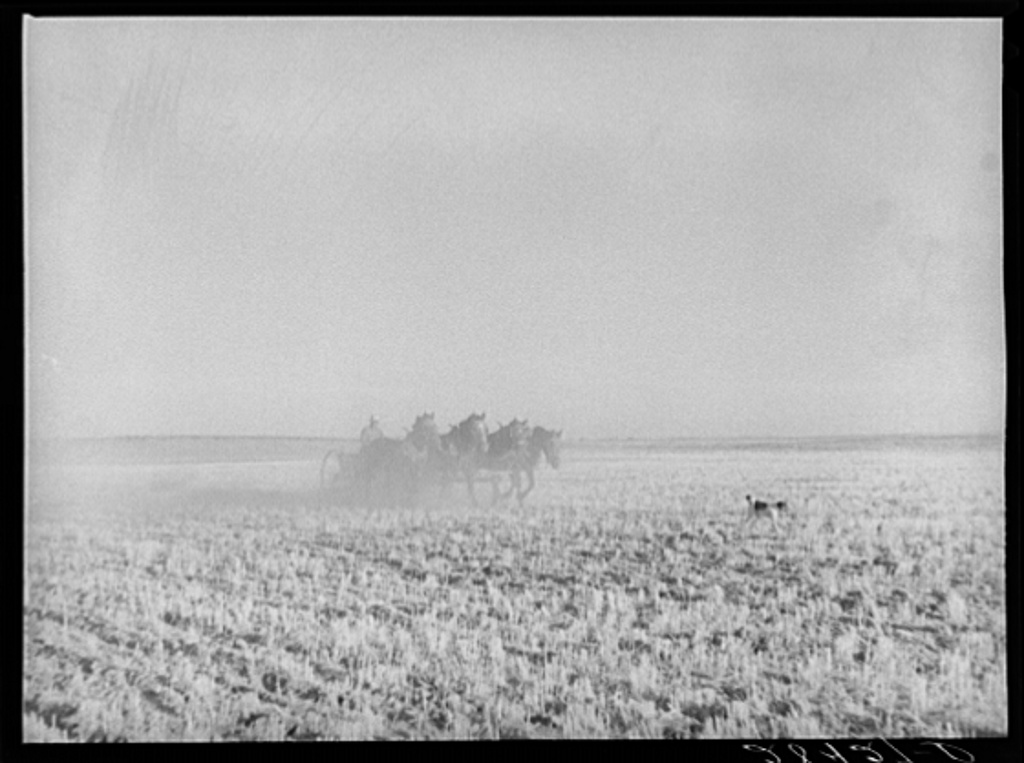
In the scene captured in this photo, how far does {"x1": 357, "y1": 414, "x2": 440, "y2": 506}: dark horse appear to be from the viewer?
201cm

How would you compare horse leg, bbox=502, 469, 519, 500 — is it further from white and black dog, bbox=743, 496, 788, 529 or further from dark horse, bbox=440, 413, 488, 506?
white and black dog, bbox=743, 496, 788, 529

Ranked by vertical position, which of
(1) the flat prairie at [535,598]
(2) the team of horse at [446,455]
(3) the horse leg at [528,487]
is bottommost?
(1) the flat prairie at [535,598]

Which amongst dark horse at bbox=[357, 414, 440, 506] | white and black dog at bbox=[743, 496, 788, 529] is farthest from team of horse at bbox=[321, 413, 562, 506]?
white and black dog at bbox=[743, 496, 788, 529]

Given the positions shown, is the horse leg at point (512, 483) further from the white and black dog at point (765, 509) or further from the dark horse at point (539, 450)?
the white and black dog at point (765, 509)

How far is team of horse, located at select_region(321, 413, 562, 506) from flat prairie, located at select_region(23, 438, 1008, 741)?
0.03 meters

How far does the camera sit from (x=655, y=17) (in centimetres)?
201

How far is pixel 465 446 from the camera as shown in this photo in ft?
6.62

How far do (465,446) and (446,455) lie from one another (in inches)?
1.4

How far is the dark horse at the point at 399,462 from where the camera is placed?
2008mm

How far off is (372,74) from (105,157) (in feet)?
1.56

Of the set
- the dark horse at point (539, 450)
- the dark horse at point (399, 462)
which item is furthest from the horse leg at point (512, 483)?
the dark horse at point (399, 462)

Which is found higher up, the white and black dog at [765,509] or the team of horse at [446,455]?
the team of horse at [446,455]
